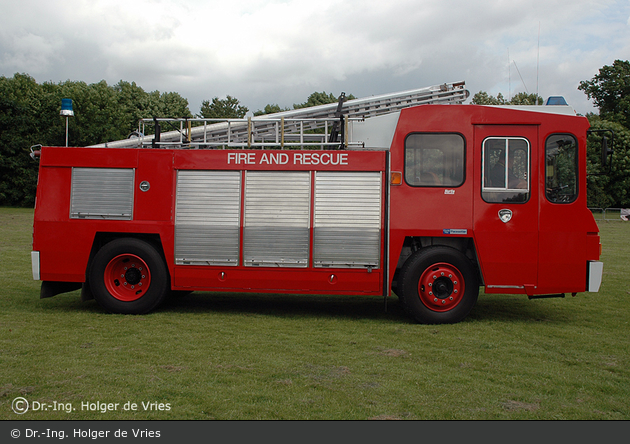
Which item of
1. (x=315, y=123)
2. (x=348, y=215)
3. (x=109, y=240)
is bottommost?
(x=109, y=240)

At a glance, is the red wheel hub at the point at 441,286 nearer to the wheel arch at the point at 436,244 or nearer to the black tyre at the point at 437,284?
the black tyre at the point at 437,284

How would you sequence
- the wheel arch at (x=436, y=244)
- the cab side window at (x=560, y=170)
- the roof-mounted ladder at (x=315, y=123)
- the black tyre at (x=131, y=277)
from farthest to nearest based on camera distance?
the roof-mounted ladder at (x=315, y=123) < the black tyre at (x=131, y=277) < the wheel arch at (x=436, y=244) < the cab side window at (x=560, y=170)

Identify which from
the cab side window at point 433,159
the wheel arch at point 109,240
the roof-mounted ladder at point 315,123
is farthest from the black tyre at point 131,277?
the cab side window at point 433,159

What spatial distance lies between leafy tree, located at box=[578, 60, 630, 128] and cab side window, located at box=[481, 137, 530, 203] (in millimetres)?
58207

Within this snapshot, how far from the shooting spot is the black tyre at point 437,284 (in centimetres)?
780

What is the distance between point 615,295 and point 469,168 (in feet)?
16.9

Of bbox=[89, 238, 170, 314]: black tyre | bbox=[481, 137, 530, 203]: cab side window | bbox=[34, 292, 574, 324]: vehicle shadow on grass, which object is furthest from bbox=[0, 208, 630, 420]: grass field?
bbox=[481, 137, 530, 203]: cab side window

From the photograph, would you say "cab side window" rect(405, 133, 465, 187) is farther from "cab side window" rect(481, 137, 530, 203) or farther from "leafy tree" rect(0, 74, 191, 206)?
"leafy tree" rect(0, 74, 191, 206)

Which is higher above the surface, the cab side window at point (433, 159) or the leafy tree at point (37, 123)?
the leafy tree at point (37, 123)

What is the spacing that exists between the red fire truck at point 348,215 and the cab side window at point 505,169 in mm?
20

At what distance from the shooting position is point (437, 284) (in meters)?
7.86

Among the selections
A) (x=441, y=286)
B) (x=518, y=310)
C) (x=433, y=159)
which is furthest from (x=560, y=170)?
(x=518, y=310)

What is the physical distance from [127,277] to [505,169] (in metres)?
A: 6.02

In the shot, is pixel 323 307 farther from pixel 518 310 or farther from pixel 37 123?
pixel 37 123
